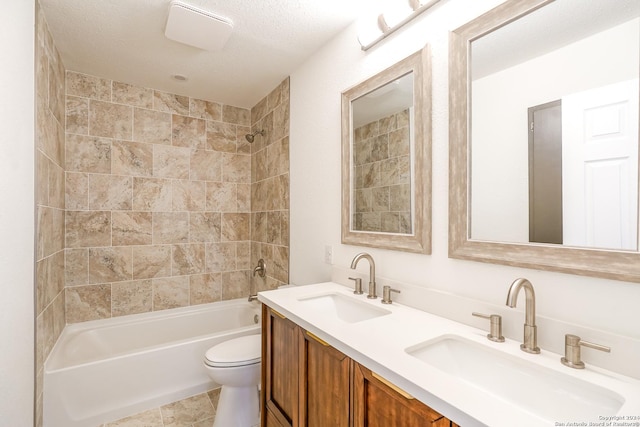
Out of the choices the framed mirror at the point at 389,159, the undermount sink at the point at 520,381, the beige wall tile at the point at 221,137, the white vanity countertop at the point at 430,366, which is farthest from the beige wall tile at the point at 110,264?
the undermount sink at the point at 520,381

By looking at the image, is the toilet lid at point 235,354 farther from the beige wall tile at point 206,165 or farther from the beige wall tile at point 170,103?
the beige wall tile at point 170,103

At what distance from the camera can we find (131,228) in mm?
2582

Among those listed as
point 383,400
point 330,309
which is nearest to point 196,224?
point 330,309

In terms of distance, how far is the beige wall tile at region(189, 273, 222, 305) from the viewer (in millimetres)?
2836

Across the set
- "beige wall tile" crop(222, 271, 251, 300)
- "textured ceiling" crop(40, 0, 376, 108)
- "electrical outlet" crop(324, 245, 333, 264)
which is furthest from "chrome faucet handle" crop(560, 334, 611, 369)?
"beige wall tile" crop(222, 271, 251, 300)

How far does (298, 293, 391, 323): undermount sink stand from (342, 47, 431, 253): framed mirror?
1.02ft

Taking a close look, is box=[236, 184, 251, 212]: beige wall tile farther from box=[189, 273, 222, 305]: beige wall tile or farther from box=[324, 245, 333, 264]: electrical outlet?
box=[324, 245, 333, 264]: electrical outlet

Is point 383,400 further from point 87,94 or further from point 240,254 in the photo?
point 87,94

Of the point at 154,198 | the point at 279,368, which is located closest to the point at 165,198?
the point at 154,198

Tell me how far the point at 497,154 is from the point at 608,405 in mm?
768

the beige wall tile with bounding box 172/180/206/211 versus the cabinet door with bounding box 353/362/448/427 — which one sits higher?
the beige wall tile with bounding box 172/180/206/211

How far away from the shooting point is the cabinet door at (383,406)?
709 mm

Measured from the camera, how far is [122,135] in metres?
2.54

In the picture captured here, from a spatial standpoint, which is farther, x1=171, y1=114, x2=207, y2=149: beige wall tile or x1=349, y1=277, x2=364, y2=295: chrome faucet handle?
x1=171, y1=114, x2=207, y2=149: beige wall tile
